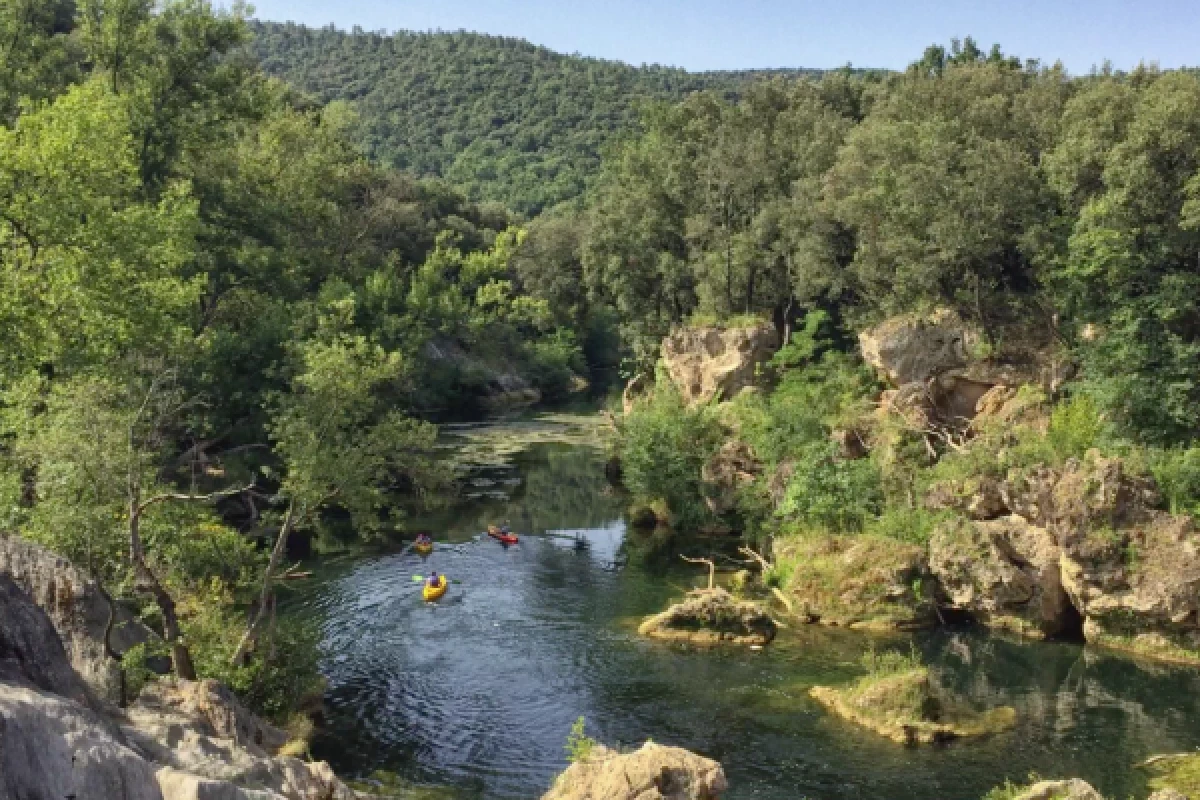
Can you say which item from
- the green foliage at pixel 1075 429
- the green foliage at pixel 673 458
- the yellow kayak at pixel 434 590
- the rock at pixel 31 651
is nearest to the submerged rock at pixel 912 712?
the green foliage at pixel 1075 429

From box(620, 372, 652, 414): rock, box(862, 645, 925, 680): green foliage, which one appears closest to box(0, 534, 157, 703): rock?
box(862, 645, 925, 680): green foliage

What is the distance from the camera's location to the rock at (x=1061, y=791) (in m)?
14.6

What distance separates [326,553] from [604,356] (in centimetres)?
6836

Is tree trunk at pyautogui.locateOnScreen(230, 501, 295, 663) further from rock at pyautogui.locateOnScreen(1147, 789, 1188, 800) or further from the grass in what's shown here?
rock at pyautogui.locateOnScreen(1147, 789, 1188, 800)

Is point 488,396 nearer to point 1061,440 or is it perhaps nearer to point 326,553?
point 326,553

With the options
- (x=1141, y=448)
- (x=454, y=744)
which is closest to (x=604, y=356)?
(x=1141, y=448)

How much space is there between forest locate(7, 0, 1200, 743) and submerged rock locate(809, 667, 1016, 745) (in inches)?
379

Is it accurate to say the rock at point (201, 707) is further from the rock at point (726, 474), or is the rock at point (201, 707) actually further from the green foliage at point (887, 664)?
the rock at point (726, 474)

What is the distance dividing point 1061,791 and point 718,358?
31008mm

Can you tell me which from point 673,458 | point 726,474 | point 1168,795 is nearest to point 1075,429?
point 726,474

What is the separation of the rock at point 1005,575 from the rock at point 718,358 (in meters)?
17.5

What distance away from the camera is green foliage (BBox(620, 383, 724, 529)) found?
37.2m

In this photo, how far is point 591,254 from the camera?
53.4 m

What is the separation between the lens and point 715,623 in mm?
25453
